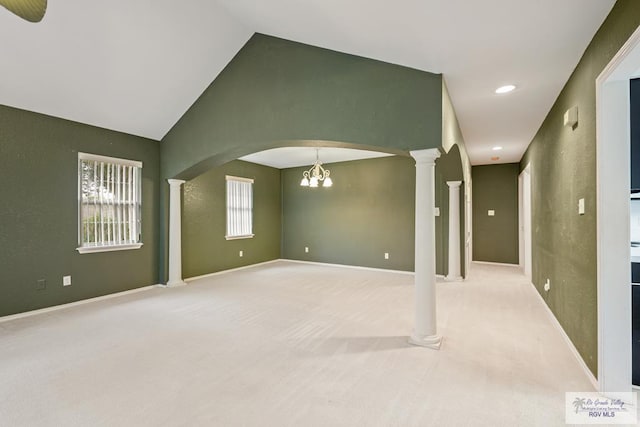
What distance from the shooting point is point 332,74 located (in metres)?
3.34

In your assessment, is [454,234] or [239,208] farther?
[239,208]

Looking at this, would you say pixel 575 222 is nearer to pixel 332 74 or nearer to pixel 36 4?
pixel 332 74

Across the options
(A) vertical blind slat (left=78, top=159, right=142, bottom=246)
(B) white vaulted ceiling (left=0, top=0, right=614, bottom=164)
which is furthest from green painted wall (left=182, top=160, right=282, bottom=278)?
(B) white vaulted ceiling (left=0, top=0, right=614, bottom=164)

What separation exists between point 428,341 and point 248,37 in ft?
14.2

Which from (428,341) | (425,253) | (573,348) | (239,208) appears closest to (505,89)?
(425,253)

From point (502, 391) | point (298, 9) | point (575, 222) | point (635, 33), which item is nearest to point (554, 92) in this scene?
point (575, 222)

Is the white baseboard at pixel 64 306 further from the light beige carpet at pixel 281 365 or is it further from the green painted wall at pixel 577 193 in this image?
the green painted wall at pixel 577 193

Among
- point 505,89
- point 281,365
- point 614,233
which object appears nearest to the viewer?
point 614,233

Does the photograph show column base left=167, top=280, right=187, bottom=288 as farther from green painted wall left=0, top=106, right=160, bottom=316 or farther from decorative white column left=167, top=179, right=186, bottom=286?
green painted wall left=0, top=106, right=160, bottom=316

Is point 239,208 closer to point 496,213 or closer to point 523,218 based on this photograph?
point 496,213

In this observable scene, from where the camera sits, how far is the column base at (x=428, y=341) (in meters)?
2.84

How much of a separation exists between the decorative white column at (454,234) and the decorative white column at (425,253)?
294cm

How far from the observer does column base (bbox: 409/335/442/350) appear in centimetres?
284

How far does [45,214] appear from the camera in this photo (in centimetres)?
382
